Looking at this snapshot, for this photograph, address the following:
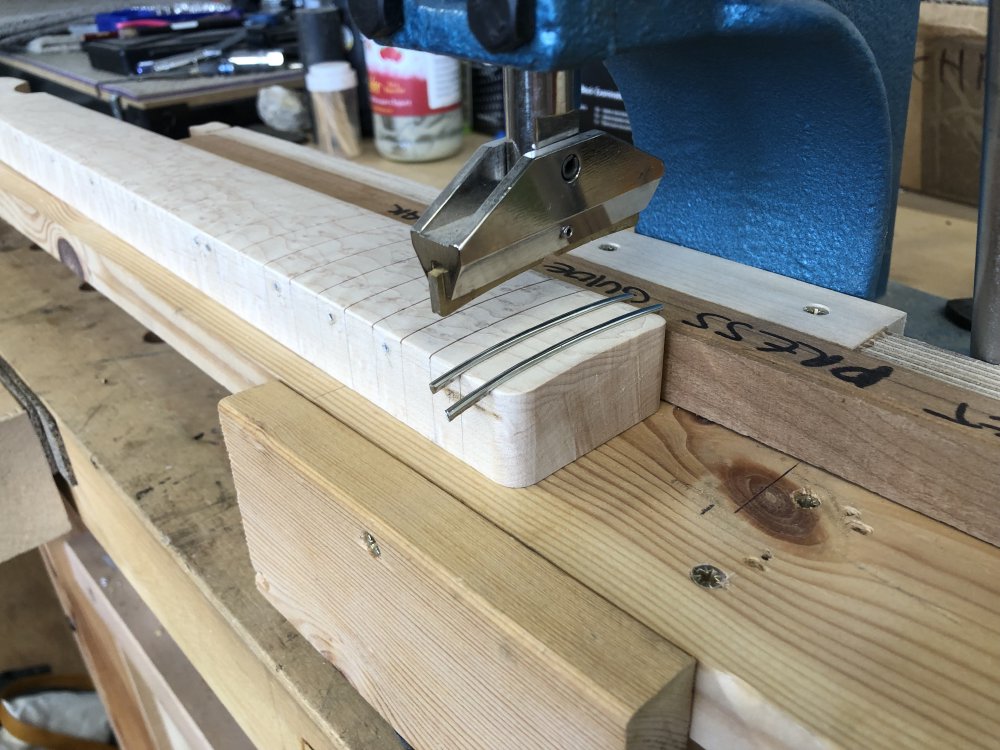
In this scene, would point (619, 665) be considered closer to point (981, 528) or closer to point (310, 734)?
point (981, 528)

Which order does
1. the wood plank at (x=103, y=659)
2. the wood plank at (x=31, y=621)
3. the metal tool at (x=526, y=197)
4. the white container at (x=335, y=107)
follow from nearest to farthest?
the metal tool at (x=526, y=197)
the wood plank at (x=103, y=659)
the white container at (x=335, y=107)
the wood plank at (x=31, y=621)

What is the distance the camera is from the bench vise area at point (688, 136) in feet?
1.44

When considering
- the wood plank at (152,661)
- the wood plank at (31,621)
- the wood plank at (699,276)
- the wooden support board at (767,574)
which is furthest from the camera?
the wood plank at (31,621)

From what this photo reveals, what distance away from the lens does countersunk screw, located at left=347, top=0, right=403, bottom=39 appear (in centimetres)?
46

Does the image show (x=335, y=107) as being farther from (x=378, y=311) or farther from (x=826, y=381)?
(x=826, y=381)

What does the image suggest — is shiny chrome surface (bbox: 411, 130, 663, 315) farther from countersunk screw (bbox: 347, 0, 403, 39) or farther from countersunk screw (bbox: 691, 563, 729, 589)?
countersunk screw (bbox: 691, 563, 729, 589)

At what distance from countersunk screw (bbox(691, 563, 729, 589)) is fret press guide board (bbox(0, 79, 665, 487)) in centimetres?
11

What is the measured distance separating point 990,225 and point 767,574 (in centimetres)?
32

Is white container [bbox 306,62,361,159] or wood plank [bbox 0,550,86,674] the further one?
wood plank [bbox 0,550,86,674]

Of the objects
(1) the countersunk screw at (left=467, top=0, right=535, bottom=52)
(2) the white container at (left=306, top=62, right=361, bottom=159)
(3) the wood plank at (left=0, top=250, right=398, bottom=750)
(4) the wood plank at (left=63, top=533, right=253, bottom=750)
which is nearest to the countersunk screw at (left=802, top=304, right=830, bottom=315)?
(1) the countersunk screw at (left=467, top=0, right=535, bottom=52)

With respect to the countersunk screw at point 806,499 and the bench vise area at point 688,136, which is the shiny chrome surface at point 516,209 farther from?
the countersunk screw at point 806,499

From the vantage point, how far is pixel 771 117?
639 millimetres

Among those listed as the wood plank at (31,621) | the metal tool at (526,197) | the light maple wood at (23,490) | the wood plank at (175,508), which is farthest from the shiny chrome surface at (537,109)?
the wood plank at (31,621)

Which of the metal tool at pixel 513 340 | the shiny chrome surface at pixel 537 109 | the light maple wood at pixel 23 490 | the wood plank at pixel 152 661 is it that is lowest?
the wood plank at pixel 152 661
